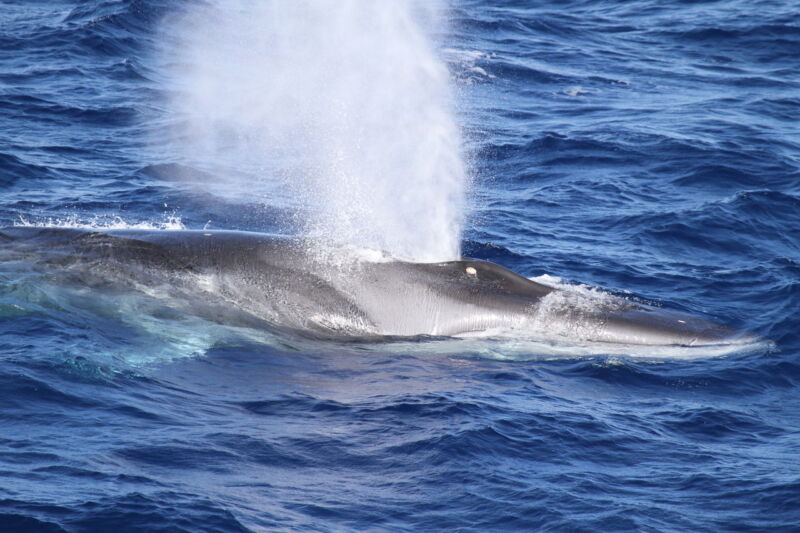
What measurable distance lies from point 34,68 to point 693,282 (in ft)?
78.1

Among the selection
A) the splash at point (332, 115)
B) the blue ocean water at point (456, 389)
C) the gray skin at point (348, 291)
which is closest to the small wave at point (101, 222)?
the blue ocean water at point (456, 389)

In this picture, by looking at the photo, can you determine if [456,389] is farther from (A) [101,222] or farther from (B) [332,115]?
(B) [332,115]

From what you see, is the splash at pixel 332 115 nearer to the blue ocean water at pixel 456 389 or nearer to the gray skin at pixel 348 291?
the gray skin at pixel 348 291

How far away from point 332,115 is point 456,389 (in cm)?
1828

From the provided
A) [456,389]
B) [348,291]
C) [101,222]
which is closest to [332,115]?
[101,222]

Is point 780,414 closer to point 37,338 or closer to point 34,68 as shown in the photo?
point 37,338

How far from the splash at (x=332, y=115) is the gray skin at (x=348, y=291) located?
1074 mm

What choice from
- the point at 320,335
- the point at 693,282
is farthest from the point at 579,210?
the point at 320,335

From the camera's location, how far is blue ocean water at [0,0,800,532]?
1144cm

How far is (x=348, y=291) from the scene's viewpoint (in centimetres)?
1642

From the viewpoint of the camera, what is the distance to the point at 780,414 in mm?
14672

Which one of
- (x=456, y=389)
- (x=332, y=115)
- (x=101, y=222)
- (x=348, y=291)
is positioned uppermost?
(x=332, y=115)

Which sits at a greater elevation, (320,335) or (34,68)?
(34,68)

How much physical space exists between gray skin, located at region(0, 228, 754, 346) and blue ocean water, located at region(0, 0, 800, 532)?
21.6 inches
